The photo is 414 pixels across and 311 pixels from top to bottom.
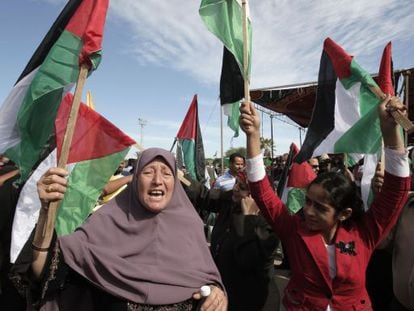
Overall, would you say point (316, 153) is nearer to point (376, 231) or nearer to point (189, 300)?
point (376, 231)

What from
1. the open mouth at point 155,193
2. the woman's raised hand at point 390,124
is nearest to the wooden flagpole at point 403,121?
the woman's raised hand at point 390,124

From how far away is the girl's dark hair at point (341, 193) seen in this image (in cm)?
199

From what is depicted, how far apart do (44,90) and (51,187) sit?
85 cm

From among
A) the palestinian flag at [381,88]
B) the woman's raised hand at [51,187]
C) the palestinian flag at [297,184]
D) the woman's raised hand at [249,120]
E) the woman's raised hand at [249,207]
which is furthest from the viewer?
the palestinian flag at [297,184]

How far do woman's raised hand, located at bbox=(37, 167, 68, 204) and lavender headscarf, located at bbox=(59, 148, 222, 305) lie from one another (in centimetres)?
22

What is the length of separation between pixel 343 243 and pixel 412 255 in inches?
13.9

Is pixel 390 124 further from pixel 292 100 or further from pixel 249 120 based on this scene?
pixel 292 100

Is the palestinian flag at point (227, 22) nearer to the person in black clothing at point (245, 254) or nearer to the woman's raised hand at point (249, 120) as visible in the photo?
the woman's raised hand at point (249, 120)

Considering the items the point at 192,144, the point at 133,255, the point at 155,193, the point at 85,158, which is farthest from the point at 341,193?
the point at 192,144

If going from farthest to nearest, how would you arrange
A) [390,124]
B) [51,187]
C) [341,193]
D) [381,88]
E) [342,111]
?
1. [342,111]
2. [381,88]
3. [341,193]
4. [390,124]
5. [51,187]

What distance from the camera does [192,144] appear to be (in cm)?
723

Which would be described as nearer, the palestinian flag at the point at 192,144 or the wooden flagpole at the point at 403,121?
the wooden flagpole at the point at 403,121

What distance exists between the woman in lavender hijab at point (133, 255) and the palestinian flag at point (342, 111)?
1327 mm

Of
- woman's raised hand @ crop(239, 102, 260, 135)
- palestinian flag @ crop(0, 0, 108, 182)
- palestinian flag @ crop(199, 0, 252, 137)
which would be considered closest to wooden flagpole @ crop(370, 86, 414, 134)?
woman's raised hand @ crop(239, 102, 260, 135)
